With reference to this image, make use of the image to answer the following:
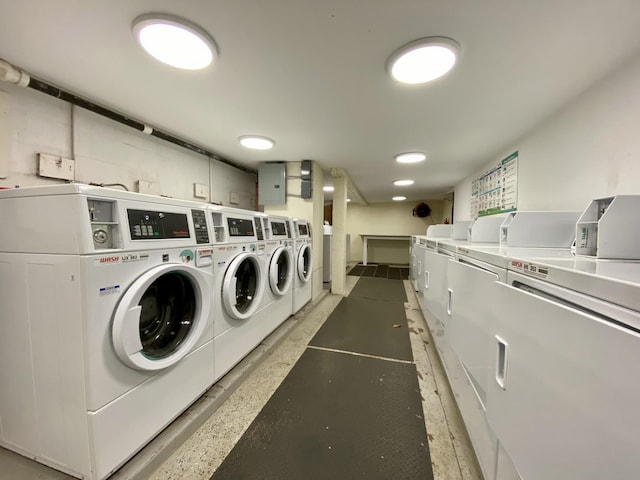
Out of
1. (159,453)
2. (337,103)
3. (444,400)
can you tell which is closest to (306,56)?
(337,103)

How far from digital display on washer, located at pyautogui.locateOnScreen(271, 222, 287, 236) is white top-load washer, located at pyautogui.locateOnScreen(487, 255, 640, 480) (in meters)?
1.84

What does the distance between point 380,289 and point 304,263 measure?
6.20 feet

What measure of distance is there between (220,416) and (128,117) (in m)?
2.46

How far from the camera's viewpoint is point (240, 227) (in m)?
1.73

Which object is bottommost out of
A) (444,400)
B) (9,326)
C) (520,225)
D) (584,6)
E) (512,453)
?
(444,400)

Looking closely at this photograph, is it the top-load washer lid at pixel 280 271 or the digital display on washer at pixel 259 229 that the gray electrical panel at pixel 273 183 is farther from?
the digital display on washer at pixel 259 229

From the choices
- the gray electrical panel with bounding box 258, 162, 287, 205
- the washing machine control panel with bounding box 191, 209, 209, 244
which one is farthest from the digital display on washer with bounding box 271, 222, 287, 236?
the gray electrical panel with bounding box 258, 162, 287, 205

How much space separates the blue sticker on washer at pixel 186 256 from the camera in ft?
3.94

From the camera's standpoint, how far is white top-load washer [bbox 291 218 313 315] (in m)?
2.74

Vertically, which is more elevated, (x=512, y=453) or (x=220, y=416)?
(x=512, y=453)

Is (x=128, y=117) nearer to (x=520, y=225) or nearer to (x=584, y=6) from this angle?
(x=584, y=6)

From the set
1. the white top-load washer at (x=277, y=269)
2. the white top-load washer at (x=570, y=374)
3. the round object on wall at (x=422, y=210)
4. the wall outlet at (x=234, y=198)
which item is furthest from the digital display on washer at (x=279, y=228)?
the round object on wall at (x=422, y=210)

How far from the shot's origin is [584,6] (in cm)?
94

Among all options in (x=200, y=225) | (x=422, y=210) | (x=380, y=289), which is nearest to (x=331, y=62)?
(x=200, y=225)
